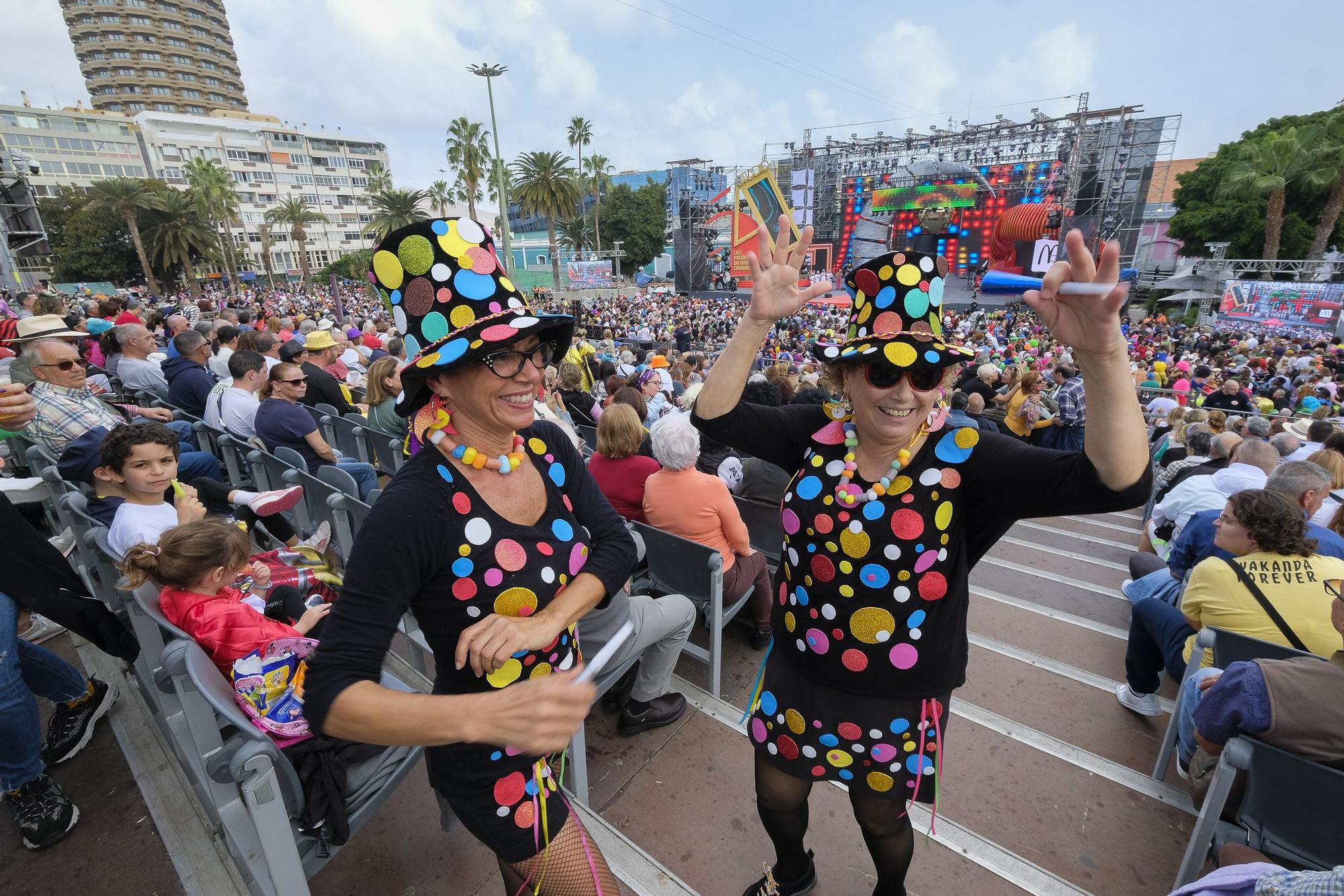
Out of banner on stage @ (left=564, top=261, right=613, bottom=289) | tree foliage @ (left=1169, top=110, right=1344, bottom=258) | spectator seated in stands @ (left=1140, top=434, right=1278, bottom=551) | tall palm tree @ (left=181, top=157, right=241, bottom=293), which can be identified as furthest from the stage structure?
tall palm tree @ (left=181, top=157, right=241, bottom=293)

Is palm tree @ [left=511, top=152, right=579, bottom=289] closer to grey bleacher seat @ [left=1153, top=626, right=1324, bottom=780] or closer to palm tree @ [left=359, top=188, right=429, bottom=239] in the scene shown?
palm tree @ [left=359, top=188, right=429, bottom=239]

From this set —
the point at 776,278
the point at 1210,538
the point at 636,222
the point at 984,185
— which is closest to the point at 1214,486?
the point at 1210,538

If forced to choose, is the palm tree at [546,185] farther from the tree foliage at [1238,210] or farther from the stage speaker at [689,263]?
the tree foliage at [1238,210]

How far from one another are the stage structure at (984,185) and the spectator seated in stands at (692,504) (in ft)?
97.5

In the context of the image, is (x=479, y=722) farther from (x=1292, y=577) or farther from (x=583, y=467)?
(x=1292, y=577)

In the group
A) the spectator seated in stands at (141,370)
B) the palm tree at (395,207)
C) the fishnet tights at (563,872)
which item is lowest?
the fishnet tights at (563,872)

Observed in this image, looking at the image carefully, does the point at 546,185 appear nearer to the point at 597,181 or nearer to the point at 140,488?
the point at 597,181

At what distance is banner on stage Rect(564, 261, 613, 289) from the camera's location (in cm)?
4697

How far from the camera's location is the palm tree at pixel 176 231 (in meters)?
39.6

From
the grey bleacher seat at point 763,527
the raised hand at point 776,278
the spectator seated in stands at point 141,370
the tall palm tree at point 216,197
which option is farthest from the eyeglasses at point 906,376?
the tall palm tree at point 216,197

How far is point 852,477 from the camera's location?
174 centimetres

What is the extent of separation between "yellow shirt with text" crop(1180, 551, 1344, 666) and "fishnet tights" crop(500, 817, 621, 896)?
277 cm

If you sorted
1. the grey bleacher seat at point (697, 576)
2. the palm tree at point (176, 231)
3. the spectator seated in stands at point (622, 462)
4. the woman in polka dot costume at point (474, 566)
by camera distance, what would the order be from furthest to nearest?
the palm tree at point (176, 231) < the spectator seated in stands at point (622, 462) < the grey bleacher seat at point (697, 576) < the woman in polka dot costume at point (474, 566)

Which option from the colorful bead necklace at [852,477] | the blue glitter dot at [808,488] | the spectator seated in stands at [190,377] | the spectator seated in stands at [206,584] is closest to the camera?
the colorful bead necklace at [852,477]
